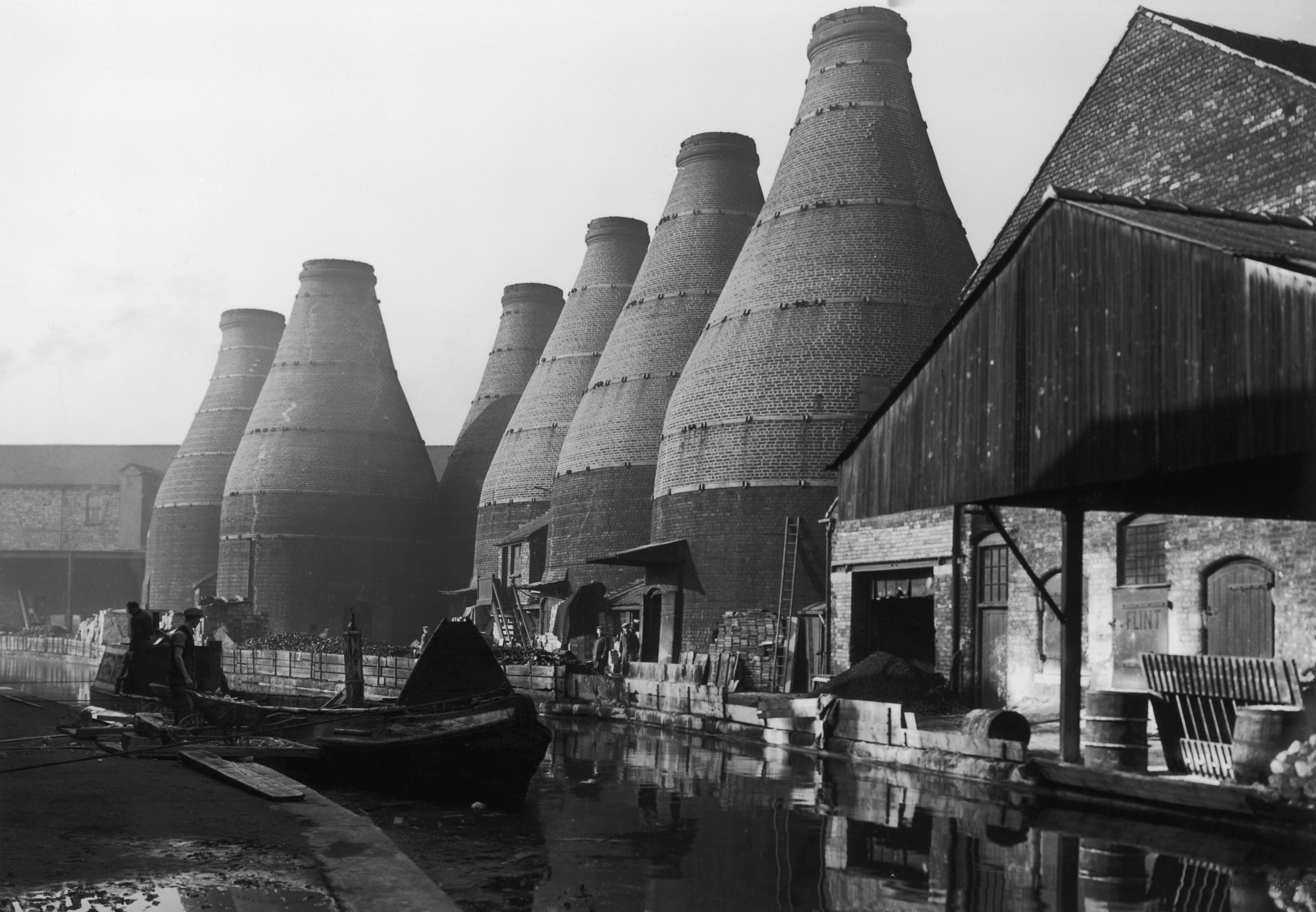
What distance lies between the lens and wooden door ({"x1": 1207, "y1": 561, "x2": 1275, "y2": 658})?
16.2 metres

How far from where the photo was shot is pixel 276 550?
47.9 m

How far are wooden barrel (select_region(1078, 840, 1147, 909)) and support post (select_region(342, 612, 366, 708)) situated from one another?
406 inches

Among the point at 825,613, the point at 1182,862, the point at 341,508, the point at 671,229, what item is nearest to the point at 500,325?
the point at 341,508

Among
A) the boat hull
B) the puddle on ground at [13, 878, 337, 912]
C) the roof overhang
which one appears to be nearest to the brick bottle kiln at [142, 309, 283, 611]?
the roof overhang

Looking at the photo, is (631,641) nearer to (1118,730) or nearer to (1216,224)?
(1118,730)

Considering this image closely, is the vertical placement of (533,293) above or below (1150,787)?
above

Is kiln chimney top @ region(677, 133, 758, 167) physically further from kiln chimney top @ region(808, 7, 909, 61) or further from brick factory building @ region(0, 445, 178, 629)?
brick factory building @ region(0, 445, 178, 629)

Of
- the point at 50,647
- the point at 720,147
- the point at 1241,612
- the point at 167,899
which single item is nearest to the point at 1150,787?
the point at 1241,612

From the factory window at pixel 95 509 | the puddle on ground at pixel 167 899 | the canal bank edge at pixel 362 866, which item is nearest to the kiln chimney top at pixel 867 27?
the canal bank edge at pixel 362 866

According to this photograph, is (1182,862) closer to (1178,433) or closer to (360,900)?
(1178,433)

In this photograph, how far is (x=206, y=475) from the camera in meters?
55.9

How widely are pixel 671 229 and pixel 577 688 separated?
15.4 meters

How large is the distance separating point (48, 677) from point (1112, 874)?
1342 inches

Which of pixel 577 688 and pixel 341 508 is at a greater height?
pixel 341 508
